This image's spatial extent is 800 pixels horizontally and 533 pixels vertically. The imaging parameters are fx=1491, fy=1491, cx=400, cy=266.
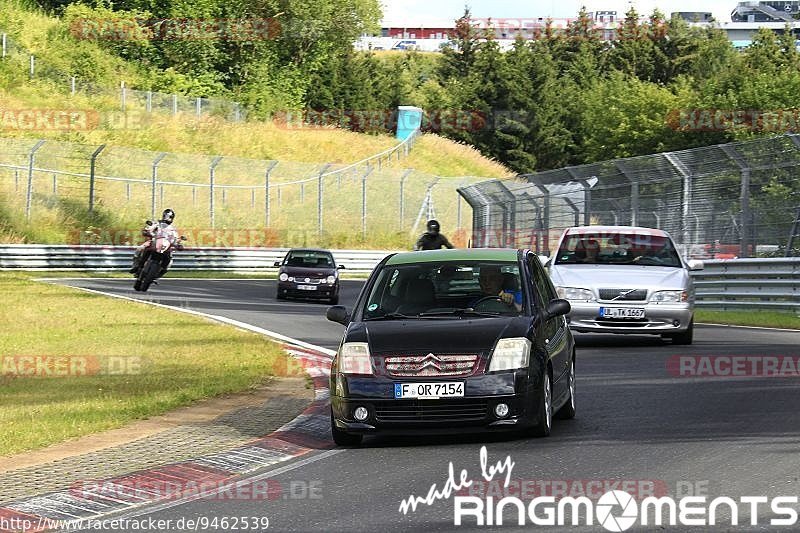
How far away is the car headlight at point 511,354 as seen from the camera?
410 inches

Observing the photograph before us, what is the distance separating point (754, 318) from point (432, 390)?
52.6ft

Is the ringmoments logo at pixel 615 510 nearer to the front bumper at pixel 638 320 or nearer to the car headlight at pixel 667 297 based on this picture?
the front bumper at pixel 638 320

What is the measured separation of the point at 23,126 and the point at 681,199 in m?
38.1

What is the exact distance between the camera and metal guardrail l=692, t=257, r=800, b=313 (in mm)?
25125

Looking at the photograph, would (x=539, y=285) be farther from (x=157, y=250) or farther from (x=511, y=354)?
(x=157, y=250)

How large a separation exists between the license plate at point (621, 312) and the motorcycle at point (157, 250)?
512 inches

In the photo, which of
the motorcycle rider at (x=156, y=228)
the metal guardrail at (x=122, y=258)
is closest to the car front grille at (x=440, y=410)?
the motorcycle rider at (x=156, y=228)

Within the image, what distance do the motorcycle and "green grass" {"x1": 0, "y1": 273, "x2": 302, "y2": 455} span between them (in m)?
2.11

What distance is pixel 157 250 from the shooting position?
30156mm

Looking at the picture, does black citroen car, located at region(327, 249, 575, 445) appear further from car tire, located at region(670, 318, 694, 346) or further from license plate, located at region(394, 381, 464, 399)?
car tire, located at region(670, 318, 694, 346)

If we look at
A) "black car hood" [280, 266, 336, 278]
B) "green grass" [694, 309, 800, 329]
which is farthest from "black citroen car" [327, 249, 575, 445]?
"black car hood" [280, 266, 336, 278]

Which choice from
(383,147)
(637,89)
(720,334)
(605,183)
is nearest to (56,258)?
(605,183)

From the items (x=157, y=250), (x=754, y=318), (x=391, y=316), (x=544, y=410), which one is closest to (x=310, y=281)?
(x=157, y=250)

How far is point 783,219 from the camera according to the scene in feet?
85.7
